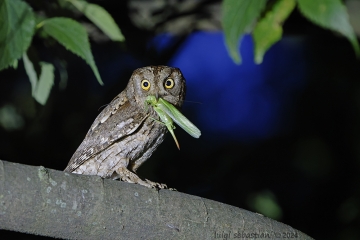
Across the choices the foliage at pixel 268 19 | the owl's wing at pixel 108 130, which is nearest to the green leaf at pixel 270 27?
the foliage at pixel 268 19

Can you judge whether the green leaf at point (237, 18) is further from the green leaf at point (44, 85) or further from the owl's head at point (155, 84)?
the owl's head at point (155, 84)

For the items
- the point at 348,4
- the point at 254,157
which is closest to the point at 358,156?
the point at 254,157

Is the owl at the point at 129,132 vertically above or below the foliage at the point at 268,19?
below

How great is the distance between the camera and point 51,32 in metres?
2.38

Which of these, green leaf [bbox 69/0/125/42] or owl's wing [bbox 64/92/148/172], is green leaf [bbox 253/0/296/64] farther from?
owl's wing [bbox 64/92/148/172]

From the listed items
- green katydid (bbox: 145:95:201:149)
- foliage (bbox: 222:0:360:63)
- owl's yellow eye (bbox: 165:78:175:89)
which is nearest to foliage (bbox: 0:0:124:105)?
green katydid (bbox: 145:95:201:149)

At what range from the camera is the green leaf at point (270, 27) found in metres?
2.08

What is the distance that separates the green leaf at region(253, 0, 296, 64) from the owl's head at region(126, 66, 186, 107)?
65.8 inches

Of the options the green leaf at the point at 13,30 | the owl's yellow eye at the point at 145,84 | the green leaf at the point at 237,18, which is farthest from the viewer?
the owl's yellow eye at the point at 145,84

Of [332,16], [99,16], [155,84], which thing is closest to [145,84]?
[155,84]

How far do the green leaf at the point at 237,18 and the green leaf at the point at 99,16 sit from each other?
0.97 meters

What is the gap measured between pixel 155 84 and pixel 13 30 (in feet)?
5.57

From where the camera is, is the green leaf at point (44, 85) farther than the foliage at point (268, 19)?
Yes

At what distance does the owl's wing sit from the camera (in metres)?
3.51
